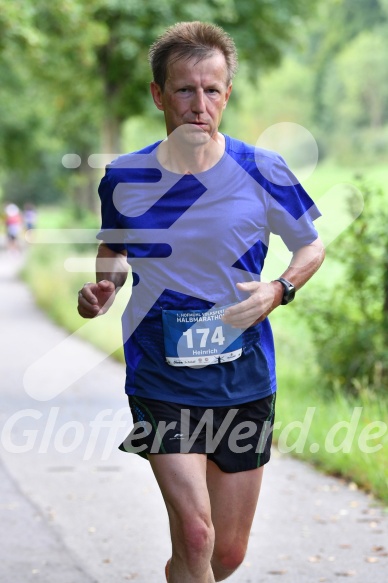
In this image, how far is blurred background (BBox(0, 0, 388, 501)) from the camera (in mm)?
8492

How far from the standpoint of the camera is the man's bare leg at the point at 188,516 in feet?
11.7

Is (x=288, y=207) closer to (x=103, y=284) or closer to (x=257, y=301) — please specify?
(x=257, y=301)

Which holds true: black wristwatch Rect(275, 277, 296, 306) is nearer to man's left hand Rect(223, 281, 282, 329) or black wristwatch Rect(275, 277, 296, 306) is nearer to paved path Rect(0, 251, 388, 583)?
man's left hand Rect(223, 281, 282, 329)

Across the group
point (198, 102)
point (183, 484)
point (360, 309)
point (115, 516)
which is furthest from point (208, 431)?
point (360, 309)

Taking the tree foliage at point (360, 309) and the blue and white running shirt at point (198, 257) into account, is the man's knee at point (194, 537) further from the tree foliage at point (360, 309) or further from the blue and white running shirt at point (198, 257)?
the tree foliage at point (360, 309)

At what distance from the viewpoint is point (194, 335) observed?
3.63 metres

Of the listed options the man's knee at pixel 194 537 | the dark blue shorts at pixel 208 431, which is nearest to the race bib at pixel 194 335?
the dark blue shorts at pixel 208 431

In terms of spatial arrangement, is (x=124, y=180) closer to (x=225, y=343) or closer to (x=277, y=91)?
(x=225, y=343)

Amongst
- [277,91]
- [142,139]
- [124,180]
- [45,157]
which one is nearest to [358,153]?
[142,139]

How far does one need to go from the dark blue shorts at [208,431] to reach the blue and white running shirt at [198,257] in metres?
0.04

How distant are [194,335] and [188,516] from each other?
554 mm

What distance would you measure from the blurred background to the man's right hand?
1.58 m

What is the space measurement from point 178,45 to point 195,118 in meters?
0.25

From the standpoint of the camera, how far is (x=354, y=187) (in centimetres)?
837
